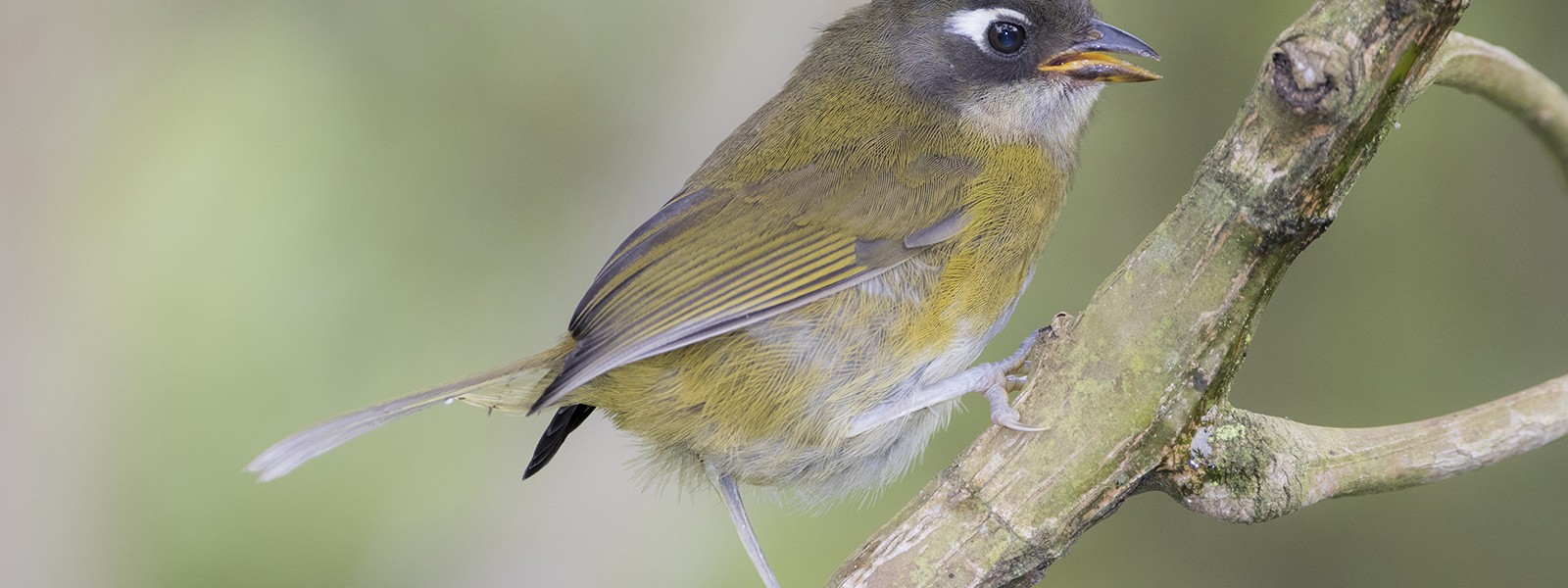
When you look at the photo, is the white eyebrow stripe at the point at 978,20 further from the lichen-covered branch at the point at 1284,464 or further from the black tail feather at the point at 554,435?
the black tail feather at the point at 554,435

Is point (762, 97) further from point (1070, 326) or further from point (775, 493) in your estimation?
point (1070, 326)

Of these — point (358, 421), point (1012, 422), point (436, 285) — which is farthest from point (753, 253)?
point (436, 285)

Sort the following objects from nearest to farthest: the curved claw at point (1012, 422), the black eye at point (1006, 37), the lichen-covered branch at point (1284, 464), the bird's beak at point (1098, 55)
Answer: the lichen-covered branch at point (1284, 464) < the curved claw at point (1012, 422) < the bird's beak at point (1098, 55) < the black eye at point (1006, 37)

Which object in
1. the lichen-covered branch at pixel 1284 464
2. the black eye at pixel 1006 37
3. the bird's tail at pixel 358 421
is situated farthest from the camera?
the black eye at pixel 1006 37

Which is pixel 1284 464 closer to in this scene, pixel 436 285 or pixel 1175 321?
pixel 1175 321

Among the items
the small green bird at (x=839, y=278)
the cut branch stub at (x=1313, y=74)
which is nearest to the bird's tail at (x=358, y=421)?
the small green bird at (x=839, y=278)

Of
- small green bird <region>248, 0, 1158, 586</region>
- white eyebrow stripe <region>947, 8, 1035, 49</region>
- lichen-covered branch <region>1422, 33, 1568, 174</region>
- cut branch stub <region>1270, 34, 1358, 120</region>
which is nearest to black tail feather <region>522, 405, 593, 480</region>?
small green bird <region>248, 0, 1158, 586</region>

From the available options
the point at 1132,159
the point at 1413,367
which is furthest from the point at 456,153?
the point at 1413,367
